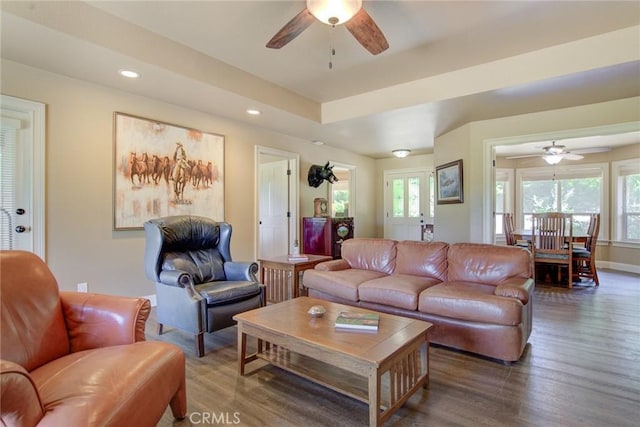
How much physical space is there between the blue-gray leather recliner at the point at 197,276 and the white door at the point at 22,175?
1.02 m

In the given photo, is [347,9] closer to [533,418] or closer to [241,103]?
[241,103]

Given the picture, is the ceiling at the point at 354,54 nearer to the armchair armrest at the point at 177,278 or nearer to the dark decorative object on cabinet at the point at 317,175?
the dark decorative object on cabinet at the point at 317,175

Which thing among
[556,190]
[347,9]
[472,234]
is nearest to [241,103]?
[347,9]

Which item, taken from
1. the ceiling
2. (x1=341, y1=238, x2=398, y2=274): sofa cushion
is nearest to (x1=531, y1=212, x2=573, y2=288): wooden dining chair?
the ceiling

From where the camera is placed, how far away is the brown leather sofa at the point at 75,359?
1.09m

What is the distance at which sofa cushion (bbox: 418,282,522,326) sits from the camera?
91.9 inches

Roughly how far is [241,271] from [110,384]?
6.16 feet

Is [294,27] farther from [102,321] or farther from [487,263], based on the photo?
[487,263]

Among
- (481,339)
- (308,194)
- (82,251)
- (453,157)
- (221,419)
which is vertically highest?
(453,157)

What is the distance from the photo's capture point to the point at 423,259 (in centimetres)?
336

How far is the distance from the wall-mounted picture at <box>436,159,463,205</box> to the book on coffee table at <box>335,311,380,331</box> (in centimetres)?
357

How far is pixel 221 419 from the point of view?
1.75m

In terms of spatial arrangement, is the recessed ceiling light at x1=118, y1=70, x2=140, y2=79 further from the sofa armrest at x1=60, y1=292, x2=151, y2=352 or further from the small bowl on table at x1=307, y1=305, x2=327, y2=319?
the small bowl on table at x1=307, y1=305, x2=327, y2=319

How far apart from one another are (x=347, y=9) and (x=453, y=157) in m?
3.78
